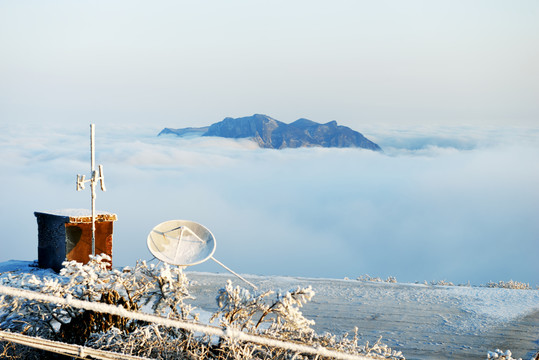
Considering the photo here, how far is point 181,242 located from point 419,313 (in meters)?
3.94

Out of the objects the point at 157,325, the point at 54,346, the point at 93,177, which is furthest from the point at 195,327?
the point at 93,177

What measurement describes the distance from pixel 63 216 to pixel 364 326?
5471 millimetres

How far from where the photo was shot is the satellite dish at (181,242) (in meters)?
9.00

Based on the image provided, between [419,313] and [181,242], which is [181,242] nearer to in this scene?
[181,242]

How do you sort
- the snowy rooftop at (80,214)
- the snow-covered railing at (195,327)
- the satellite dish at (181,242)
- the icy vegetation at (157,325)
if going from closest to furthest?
the snow-covered railing at (195,327) → the icy vegetation at (157,325) → the satellite dish at (181,242) → the snowy rooftop at (80,214)

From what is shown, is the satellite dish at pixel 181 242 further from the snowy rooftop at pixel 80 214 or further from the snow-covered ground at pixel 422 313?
the snowy rooftop at pixel 80 214

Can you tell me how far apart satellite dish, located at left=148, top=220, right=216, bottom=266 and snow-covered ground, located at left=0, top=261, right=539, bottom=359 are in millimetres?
916

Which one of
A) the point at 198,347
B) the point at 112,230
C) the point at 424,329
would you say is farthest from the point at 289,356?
the point at 112,230

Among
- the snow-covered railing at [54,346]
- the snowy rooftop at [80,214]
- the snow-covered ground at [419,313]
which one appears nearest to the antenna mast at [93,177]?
the snowy rooftop at [80,214]

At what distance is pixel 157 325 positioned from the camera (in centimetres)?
613

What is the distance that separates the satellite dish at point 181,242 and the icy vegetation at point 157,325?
5.70ft

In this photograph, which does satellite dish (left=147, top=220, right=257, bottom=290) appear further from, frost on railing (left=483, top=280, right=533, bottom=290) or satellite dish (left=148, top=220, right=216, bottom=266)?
frost on railing (left=483, top=280, right=533, bottom=290)

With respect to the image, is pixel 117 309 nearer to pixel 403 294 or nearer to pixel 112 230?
pixel 112 230

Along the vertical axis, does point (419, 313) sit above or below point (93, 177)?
below
